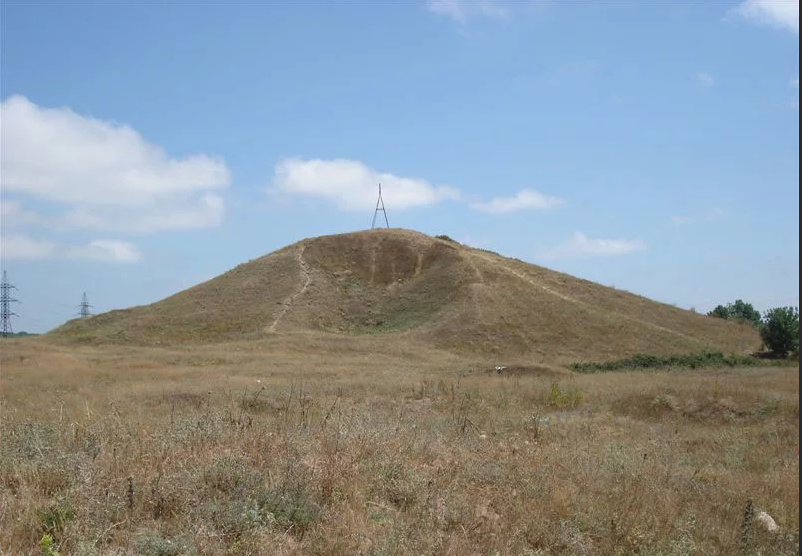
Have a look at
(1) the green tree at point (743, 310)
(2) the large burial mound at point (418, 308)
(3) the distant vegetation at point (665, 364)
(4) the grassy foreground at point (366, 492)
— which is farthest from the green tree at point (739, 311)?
(4) the grassy foreground at point (366, 492)

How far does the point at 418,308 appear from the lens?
168 ft

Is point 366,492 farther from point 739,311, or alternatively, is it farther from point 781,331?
point 739,311

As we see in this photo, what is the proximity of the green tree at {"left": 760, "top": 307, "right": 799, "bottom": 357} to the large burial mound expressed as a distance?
12.3ft

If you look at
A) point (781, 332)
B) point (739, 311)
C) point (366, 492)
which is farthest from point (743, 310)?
point (366, 492)

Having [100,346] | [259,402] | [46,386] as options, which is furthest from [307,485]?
[100,346]

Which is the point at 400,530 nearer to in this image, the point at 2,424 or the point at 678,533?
the point at 678,533

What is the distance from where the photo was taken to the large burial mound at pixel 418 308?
145 feet

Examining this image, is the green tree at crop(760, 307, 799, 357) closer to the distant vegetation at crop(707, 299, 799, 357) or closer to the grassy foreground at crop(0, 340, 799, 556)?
the distant vegetation at crop(707, 299, 799, 357)

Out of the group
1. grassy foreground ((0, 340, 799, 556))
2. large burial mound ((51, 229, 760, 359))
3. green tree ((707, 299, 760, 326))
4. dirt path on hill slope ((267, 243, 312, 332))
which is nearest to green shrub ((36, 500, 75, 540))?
grassy foreground ((0, 340, 799, 556))

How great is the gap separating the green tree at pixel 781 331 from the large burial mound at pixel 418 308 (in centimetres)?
375

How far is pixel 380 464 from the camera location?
5.74m

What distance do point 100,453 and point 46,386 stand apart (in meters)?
14.4

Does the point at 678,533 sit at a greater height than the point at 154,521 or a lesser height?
lesser

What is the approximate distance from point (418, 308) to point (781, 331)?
2548cm
